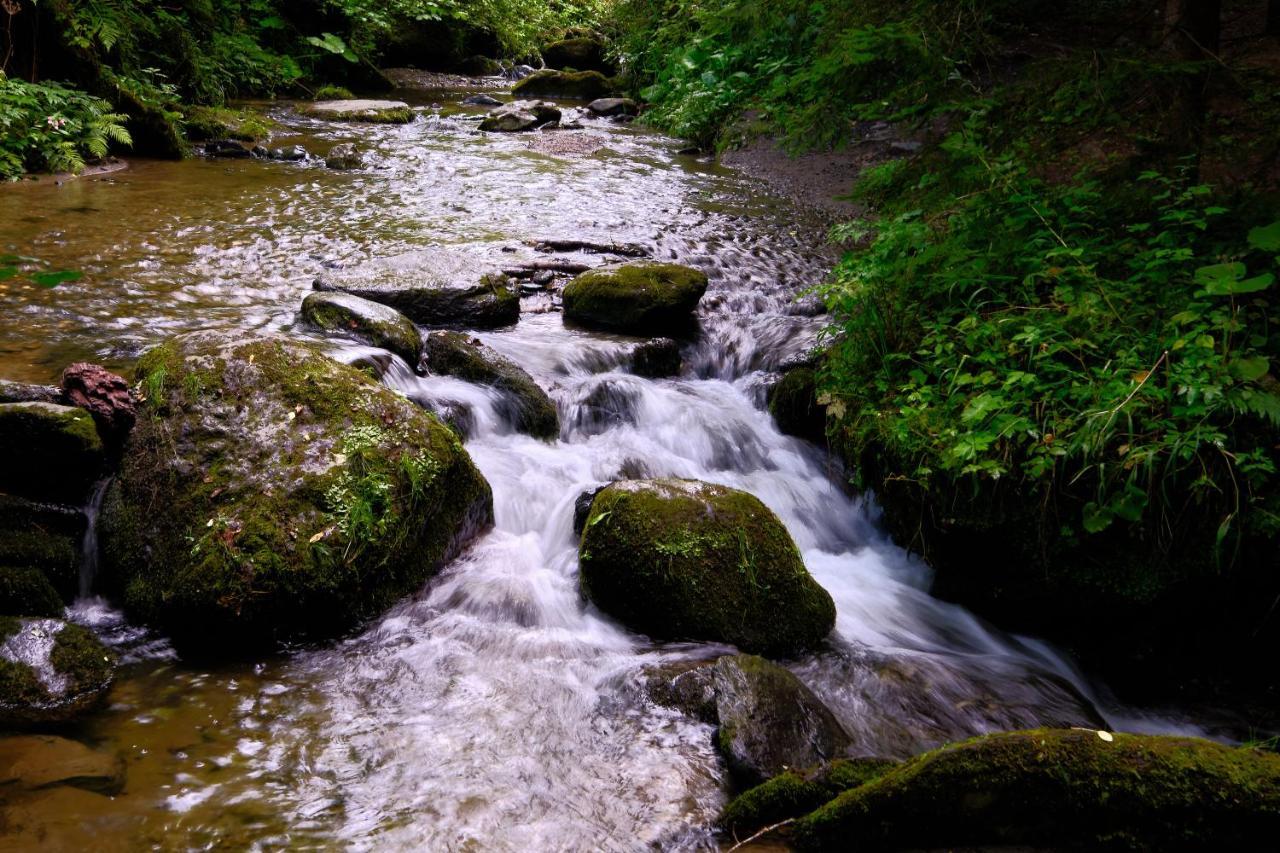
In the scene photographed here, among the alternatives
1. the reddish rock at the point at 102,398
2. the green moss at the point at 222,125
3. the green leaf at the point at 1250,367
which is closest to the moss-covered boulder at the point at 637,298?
the reddish rock at the point at 102,398

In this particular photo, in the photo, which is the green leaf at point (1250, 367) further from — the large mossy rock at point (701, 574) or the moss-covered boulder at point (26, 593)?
the moss-covered boulder at point (26, 593)

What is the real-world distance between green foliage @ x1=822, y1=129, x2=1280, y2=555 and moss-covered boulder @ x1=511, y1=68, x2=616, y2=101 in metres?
18.8

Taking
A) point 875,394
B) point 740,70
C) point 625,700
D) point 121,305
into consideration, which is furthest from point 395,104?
point 625,700

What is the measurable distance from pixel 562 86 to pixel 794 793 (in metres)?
22.6

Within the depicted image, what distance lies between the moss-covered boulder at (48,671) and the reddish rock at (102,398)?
1.25 m

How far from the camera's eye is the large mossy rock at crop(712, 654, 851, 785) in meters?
3.31

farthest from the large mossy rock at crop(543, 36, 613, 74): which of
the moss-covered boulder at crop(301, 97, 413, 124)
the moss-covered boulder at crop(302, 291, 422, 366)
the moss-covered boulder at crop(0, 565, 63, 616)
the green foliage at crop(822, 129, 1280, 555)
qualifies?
the moss-covered boulder at crop(0, 565, 63, 616)

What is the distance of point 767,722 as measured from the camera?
11.4 feet

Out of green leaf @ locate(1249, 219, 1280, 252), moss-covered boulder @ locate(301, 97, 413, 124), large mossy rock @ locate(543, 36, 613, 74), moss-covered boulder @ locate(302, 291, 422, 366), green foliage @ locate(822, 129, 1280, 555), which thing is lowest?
moss-covered boulder @ locate(302, 291, 422, 366)

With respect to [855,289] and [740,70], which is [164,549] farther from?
[740,70]

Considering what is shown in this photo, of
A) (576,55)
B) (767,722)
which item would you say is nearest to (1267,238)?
Answer: (767,722)

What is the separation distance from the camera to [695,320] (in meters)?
8.11

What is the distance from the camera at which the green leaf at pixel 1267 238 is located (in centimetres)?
384

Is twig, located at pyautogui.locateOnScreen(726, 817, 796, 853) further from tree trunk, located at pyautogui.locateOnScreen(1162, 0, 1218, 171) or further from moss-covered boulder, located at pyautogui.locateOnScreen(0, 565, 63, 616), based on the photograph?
tree trunk, located at pyautogui.locateOnScreen(1162, 0, 1218, 171)
